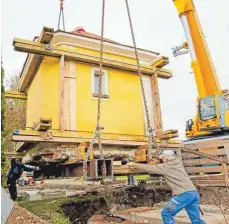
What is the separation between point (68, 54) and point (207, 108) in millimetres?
5612

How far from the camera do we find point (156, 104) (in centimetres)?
969

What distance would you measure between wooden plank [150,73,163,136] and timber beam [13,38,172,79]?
0.30m

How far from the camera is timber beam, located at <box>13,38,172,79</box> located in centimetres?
715

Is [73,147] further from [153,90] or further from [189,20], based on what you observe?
[189,20]

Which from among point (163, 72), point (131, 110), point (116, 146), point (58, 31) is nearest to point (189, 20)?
point (163, 72)

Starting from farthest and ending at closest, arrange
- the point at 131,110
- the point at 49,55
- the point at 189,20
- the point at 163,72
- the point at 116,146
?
the point at 189,20 → the point at 163,72 → the point at 131,110 → the point at 116,146 → the point at 49,55

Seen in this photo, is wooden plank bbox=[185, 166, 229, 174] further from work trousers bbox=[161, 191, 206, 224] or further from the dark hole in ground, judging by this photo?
work trousers bbox=[161, 191, 206, 224]

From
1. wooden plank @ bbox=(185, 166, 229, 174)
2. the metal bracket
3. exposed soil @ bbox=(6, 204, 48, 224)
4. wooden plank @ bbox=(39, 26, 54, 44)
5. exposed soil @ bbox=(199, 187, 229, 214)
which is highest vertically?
the metal bracket

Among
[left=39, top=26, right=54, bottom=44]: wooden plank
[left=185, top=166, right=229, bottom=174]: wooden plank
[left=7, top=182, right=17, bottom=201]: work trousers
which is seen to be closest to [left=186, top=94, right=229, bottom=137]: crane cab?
[left=185, top=166, right=229, bottom=174]: wooden plank

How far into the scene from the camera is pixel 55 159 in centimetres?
710

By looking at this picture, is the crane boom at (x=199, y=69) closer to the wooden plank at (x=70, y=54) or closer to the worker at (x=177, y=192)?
the wooden plank at (x=70, y=54)

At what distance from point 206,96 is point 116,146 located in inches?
176

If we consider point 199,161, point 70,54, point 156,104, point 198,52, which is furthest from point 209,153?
point 70,54

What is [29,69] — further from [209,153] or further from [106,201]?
[209,153]
